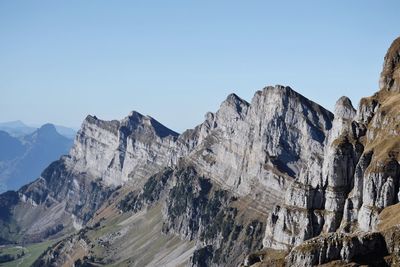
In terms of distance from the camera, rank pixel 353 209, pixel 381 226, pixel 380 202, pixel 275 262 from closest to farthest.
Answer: pixel 275 262 < pixel 381 226 < pixel 380 202 < pixel 353 209

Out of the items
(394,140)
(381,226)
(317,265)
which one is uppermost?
(394,140)

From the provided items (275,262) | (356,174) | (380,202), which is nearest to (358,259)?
(275,262)

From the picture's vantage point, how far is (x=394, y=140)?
198375 millimetres

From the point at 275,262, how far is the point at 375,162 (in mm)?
62118

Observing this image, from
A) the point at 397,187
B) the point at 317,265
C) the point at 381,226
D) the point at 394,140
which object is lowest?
the point at 317,265

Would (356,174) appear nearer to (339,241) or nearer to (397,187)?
(397,187)

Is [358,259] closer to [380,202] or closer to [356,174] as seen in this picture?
[380,202]

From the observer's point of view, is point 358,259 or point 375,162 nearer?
point 358,259

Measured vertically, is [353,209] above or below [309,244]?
above

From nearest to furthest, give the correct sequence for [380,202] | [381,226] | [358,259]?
[358,259], [381,226], [380,202]

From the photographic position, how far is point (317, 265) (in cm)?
11988

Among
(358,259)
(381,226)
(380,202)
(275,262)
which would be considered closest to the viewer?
(358,259)

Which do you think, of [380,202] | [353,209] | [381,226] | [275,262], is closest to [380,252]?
[275,262]

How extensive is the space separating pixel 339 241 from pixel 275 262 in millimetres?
29287
